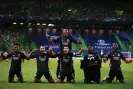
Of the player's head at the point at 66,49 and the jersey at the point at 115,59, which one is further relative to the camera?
the jersey at the point at 115,59

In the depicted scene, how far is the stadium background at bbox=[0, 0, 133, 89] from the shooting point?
46.7 metres

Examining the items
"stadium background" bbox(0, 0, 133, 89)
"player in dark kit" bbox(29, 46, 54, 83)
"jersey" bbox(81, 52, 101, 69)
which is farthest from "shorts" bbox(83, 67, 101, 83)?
"stadium background" bbox(0, 0, 133, 89)

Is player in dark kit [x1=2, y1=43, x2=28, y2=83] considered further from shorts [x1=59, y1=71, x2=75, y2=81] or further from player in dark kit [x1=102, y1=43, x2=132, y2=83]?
player in dark kit [x1=102, y1=43, x2=132, y2=83]

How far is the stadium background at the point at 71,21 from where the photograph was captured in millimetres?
46656

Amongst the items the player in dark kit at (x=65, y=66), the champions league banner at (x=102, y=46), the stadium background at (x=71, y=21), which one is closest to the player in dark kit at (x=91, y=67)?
the player in dark kit at (x=65, y=66)

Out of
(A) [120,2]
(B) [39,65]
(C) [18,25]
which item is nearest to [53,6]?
(C) [18,25]

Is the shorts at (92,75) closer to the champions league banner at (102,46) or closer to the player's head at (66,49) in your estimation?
the player's head at (66,49)

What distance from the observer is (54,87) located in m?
13.0

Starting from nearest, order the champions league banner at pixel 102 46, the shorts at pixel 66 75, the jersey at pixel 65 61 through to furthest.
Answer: the shorts at pixel 66 75 → the jersey at pixel 65 61 → the champions league banner at pixel 102 46

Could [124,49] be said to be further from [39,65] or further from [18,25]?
[39,65]

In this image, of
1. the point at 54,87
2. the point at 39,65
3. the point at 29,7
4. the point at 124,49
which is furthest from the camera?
the point at 29,7

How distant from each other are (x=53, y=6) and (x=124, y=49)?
467 inches

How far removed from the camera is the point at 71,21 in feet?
158

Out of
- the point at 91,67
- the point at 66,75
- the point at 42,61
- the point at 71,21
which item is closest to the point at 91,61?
the point at 91,67
